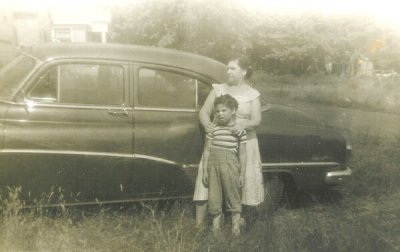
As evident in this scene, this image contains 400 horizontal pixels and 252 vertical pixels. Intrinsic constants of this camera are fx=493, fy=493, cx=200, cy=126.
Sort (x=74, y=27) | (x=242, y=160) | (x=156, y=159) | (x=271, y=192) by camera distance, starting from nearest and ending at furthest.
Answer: (x=242, y=160), (x=156, y=159), (x=271, y=192), (x=74, y=27)

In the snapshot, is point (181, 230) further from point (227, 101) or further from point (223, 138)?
point (227, 101)

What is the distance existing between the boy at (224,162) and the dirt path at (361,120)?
4980 millimetres

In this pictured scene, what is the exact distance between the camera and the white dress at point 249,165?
426 cm

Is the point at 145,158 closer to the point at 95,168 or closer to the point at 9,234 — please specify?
the point at 95,168

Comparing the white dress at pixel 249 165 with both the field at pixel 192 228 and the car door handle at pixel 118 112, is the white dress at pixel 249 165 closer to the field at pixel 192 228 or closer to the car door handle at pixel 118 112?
the field at pixel 192 228

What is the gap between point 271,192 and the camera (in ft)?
16.5

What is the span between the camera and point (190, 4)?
978cm

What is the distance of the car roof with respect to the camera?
4.45m

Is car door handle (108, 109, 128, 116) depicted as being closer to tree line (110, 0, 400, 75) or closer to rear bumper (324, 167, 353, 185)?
rear bumper (324, 167, 353, 185)

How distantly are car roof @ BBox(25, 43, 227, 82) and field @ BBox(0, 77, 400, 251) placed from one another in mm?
1266

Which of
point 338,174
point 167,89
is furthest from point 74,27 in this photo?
point 338,174

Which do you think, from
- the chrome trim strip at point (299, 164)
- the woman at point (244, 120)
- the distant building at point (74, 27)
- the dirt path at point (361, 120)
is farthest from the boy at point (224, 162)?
the distant building at point (74, 27)

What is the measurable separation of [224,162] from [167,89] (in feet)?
3.26

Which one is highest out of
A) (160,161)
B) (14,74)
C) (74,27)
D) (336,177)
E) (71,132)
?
(74,27)
